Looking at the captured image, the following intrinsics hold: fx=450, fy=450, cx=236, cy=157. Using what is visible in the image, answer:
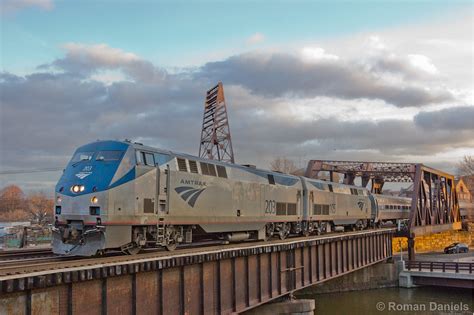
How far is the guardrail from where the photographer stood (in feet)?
167

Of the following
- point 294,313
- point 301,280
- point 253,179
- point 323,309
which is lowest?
point 323,309

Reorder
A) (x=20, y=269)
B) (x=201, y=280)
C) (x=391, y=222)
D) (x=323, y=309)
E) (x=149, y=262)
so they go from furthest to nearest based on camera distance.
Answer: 1. (x=391, y=222)
2. (x=323, y=309)
3. (x=201, y=280)
4. (x=149, y=262)
5. (x=20, y=269)

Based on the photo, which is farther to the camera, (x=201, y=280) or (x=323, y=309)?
(x=323, y=309)

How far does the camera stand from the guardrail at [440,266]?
167 feet

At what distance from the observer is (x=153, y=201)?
2038 centimetres

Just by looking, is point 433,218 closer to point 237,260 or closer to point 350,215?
point 350,215

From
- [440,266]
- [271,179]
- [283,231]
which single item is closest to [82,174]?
[271,179]

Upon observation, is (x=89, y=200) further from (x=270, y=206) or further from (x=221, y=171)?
(x=270, y=206)

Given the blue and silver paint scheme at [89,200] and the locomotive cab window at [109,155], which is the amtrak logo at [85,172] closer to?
the blue and silver paint scheme at [89,200]

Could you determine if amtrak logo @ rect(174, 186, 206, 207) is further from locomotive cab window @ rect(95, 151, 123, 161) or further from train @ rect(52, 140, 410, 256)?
locomotive cab window @ rect(95, 151, 123, 161)

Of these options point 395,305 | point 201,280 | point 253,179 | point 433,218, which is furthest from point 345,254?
point 433,218

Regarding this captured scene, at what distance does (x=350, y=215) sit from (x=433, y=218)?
3910 cm

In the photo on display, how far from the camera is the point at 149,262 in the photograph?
17.8m

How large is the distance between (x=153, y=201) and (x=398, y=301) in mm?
38370
